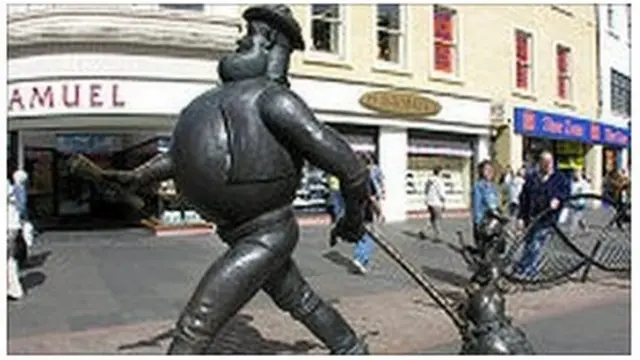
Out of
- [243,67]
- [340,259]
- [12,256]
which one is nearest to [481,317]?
[243,67]

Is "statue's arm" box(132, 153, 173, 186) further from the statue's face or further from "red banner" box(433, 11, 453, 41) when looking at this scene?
"red banner" box(433, 11, 453, 41)

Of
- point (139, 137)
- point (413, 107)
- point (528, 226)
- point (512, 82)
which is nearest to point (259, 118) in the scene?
point (528, 226)

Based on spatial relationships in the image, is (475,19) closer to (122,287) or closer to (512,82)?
(512,82)

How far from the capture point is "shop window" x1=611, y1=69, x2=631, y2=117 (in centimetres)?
2923

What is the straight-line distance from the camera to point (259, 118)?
3746 mm

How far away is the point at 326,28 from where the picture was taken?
722 inches

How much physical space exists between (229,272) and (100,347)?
3.10m

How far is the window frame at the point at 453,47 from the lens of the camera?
20172mm

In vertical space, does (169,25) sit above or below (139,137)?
above

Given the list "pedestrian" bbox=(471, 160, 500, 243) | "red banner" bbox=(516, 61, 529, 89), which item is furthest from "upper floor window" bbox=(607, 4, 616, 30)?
"pedestrian" bbox=(471, 160, 500, 243)

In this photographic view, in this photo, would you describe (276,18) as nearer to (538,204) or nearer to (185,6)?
(538,204)

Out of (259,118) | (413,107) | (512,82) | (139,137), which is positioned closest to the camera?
(259,118)

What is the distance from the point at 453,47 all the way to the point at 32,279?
12.9 metres

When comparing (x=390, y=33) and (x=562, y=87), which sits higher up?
(x=390, y=33)
